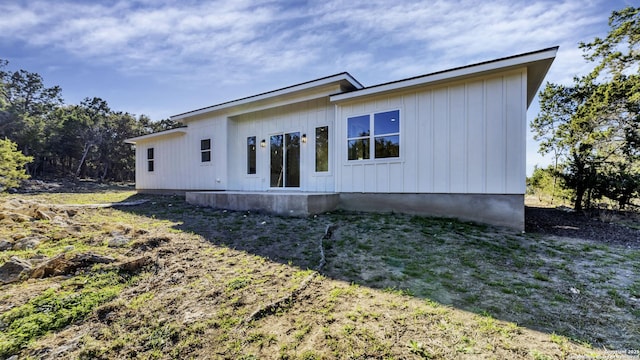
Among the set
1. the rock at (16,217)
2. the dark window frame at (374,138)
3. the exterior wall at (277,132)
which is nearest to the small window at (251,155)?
the exterior wall at (277,132)

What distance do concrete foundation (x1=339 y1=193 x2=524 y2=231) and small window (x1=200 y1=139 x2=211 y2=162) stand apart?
6.57 m

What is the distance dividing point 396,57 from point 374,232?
617cm

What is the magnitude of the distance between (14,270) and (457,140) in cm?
748

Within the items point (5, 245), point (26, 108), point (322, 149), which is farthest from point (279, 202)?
point (26, 108)

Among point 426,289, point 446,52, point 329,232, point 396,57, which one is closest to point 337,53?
point 396,57

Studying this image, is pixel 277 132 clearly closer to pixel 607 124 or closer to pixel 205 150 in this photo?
pixel 205 150

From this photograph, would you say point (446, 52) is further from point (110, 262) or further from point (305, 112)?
point (110, 262)

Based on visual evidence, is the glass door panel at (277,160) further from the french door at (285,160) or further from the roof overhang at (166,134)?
the roof overhang at (166,134)

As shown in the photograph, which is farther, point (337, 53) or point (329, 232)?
point (337, 53)

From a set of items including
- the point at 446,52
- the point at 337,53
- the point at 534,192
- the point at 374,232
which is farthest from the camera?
the point at 534,192

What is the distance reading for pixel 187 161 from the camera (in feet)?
36.7

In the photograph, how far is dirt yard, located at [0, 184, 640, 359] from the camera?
2021 millimetres

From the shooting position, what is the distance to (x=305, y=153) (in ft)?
28.0

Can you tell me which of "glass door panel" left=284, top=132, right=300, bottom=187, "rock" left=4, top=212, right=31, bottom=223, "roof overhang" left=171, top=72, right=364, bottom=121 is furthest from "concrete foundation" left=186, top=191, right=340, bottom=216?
"rock" left=4, top=212, right=31, bottom=223
